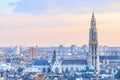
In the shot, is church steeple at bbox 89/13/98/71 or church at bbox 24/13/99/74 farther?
church at bbox 24/13/99/74

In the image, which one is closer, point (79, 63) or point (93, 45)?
point (93, 45)

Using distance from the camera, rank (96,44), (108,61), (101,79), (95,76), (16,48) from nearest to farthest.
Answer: (101,79) < (95,76) < (96,44) < (108,61) < (16,48)

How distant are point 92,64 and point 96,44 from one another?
489 centimetres

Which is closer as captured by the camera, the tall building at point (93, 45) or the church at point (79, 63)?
the tall building at point (93, 45)

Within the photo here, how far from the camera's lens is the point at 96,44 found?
301ft

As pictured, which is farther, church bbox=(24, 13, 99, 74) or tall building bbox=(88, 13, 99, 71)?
church bbox=(24, 13, 99, 74)

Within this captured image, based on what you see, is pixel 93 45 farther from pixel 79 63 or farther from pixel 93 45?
pixel 79 63

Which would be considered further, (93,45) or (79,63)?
(79,63)

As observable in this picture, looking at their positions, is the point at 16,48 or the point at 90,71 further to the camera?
the point at 16,48

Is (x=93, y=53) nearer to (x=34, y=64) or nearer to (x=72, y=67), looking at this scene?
(x=72, y=67)

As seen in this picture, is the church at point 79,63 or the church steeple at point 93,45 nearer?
the church steeple at point 93,45

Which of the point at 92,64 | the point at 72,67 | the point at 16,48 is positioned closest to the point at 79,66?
the point at 72,67

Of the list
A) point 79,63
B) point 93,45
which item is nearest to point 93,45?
point 93,45

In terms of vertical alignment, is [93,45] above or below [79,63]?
above
